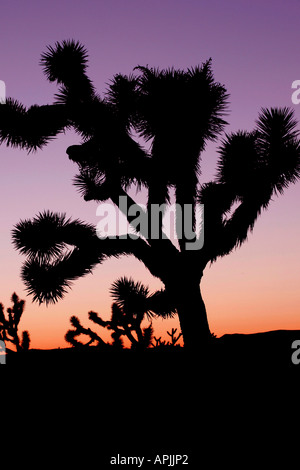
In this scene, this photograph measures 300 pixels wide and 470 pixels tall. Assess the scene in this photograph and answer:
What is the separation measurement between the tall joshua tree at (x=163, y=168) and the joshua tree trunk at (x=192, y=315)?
1 centimetres

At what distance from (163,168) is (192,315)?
2.13 metres

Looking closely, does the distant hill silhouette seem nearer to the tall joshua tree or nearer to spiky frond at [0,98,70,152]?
the tall joshua tree

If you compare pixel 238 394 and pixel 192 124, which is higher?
pixel 192 124

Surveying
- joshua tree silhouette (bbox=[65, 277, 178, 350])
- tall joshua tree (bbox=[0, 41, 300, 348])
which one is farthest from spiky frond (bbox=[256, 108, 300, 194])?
joshua tree silhouette (bbox=[65, 277, 178, 350])

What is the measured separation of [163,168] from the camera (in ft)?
23.7

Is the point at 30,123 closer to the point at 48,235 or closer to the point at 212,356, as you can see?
the point at 48,235

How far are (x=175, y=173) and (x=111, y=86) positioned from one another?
2108mm

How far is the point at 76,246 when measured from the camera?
284 inches

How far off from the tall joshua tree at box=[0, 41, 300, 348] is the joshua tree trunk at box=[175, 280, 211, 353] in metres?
0.01

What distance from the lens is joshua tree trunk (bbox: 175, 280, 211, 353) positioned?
22.3ft

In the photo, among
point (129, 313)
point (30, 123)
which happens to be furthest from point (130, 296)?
point (30, 123)

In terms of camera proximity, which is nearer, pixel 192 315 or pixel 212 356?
pixel 212 356
